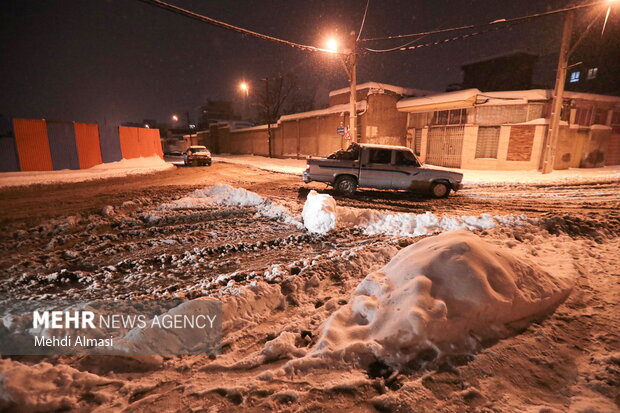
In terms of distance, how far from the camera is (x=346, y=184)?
409 inches

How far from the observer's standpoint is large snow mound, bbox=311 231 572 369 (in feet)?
8.60

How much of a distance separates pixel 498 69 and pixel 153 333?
4242 cm

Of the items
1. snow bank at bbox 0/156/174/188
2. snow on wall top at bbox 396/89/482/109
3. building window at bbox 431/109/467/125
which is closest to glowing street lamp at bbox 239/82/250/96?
snow bank at bbox 0/156/174/188

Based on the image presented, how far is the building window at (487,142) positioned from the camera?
1884 cm

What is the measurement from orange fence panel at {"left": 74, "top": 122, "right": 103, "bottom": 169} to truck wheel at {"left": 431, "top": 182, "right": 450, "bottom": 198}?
2121 centimetres

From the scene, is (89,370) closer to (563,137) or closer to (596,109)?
(563,137)

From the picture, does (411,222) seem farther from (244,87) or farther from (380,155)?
(244,87)

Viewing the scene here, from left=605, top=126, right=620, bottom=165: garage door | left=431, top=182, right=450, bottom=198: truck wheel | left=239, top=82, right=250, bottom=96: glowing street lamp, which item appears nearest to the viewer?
left=431, top=182, right=450, bottom=198: truck wheel

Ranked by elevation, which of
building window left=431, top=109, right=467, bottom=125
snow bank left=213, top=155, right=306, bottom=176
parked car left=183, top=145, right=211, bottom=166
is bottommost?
snow bank left=213, top=155, right=306, bottom=176

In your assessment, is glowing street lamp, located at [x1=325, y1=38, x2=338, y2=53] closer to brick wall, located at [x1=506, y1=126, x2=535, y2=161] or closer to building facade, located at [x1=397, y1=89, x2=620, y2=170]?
building facade, located at [x1=397, y1=89, x2=620, y2=170]

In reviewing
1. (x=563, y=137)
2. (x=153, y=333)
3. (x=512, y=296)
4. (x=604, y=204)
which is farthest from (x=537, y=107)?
(x=153, y=333)

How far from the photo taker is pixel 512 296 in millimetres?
2994

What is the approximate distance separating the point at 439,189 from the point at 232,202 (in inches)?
275

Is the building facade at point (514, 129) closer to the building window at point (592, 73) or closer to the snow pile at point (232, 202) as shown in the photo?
the snow pile at point (232, 202)
